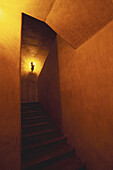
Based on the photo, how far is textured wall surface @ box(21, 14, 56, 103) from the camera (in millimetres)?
4254

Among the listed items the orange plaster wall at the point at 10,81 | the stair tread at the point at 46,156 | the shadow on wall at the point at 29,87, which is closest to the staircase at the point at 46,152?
the stair tread at the point at 46,156

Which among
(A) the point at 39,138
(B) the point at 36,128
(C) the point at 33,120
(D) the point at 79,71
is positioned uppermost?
(D) the point at 79,71

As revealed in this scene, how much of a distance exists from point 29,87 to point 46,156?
532 centimetres

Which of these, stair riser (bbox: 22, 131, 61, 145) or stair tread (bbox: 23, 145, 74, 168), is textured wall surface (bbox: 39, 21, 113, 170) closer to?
stair tread (bbox: 23, 145, 74, 168)

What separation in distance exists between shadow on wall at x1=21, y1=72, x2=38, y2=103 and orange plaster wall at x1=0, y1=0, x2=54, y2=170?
5.56 m

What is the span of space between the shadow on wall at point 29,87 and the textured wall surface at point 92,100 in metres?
4.59

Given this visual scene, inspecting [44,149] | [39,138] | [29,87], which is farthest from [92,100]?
[29,87]

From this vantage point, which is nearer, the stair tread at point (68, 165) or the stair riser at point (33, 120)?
the stair tread at point (68, 165)

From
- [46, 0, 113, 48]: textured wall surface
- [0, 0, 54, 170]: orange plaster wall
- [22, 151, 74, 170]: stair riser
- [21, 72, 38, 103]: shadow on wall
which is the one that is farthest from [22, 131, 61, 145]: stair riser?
[21, 72, 38, 103]: shadow on wall

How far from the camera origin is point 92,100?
1915 mm

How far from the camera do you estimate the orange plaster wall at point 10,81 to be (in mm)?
1097

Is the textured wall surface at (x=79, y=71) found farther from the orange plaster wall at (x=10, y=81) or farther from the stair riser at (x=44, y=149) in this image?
the stair riser at (x=44, y=149)

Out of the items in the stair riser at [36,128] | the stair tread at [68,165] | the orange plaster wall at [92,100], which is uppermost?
the orange plaster wall at [92,100]

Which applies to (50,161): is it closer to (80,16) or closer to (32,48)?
(80,16)
